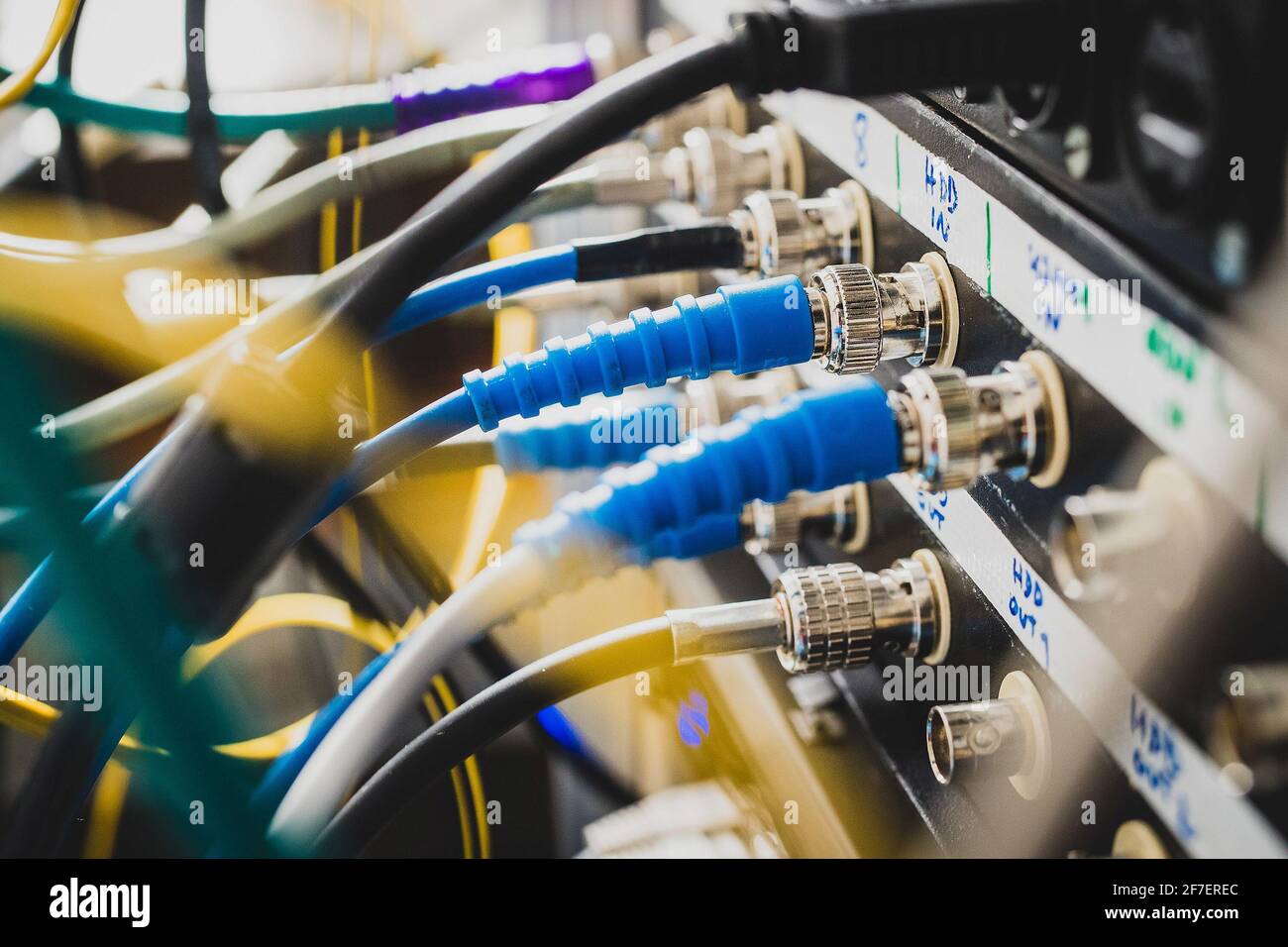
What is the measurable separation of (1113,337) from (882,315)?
85 millimetres

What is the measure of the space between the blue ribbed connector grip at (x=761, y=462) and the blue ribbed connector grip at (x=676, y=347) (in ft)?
0.07

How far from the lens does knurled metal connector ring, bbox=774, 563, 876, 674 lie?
1.25 ft

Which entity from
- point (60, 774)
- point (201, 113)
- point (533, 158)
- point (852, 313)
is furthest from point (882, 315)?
point (201, 113)

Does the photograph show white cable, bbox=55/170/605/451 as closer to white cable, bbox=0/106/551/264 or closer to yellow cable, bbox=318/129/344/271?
white cable, bbox=0/106/551/264

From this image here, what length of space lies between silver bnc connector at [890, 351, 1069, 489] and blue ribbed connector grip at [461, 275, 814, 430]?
5 centimetres

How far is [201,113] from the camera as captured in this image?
0.56 meters

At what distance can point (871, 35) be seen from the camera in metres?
0.29

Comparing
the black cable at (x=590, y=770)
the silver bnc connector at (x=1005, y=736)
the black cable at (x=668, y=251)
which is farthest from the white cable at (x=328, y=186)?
the silver bnc connector at (x=1005, y=736)

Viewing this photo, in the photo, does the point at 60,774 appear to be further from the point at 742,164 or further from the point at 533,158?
the point at 742,164

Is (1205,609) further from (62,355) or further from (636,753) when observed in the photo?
(62,355)

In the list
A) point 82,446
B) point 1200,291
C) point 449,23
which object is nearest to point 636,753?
point 82,446

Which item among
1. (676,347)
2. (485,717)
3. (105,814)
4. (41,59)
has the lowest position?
(105,814)
